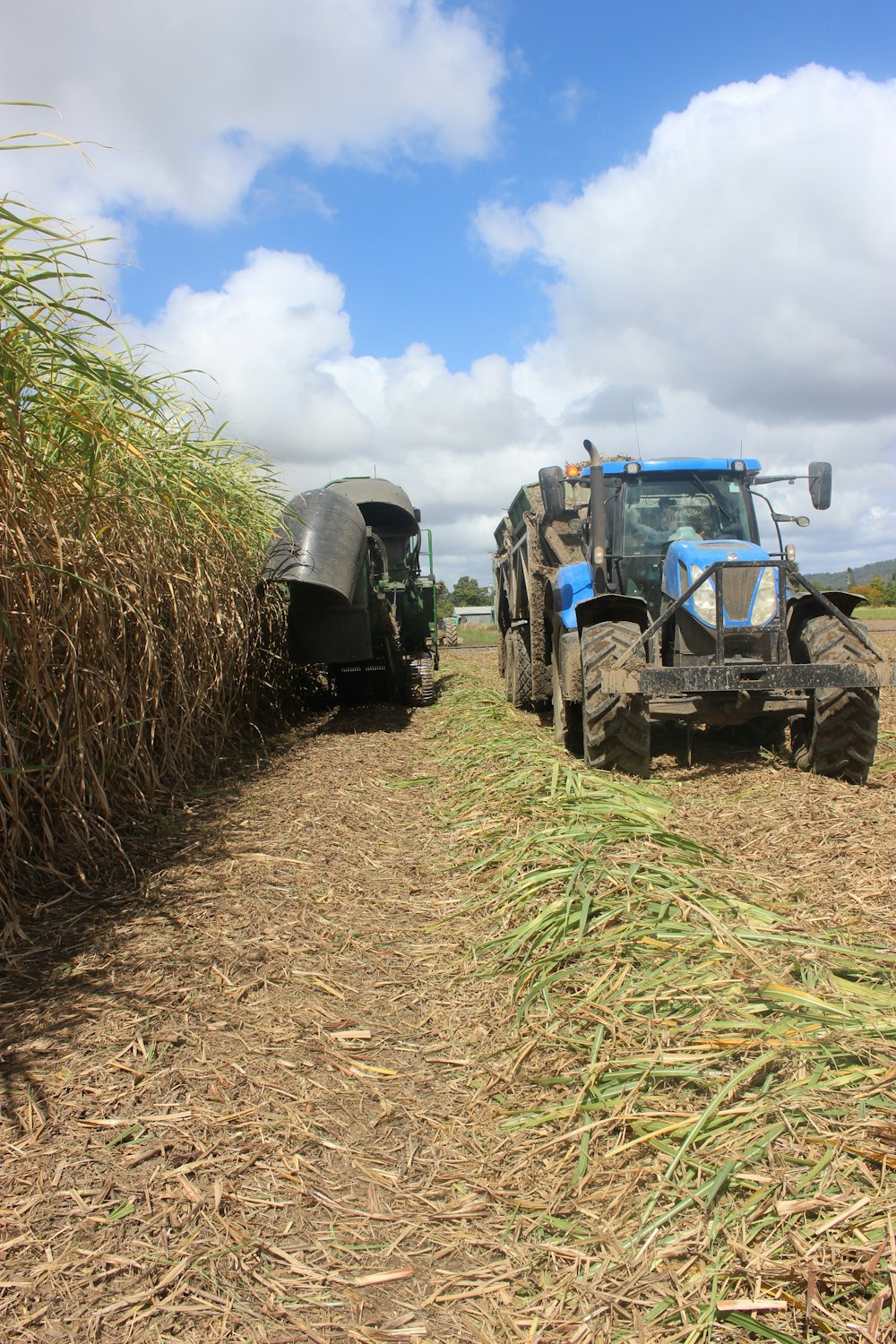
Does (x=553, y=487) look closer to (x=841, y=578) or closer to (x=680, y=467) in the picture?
(x=680, y=467)

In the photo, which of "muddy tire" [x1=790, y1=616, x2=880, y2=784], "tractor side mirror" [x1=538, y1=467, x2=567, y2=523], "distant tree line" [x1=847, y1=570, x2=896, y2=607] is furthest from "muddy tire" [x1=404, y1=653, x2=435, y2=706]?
"distant tree line" [x1=847, y1=570, x2=896, y2=607]

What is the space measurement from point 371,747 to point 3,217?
5.14 m

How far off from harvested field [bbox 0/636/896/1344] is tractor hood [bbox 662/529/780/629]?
2.16 meters

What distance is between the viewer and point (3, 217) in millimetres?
2877

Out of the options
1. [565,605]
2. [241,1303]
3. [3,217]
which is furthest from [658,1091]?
[565,605]

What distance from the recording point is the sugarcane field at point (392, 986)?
179cm

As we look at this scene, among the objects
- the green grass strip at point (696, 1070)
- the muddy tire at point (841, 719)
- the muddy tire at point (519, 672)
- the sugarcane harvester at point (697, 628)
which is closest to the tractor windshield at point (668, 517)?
the sugarcane harvester at point (697, 628)

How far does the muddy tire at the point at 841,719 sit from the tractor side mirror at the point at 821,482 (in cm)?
100

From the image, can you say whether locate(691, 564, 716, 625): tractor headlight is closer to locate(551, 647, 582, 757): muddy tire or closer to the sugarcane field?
the sugarcane field

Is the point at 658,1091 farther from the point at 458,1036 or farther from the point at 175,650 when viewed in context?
the point at 175,650

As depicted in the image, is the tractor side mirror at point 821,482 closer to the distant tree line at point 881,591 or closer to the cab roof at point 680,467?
the cab roof at point 680,467

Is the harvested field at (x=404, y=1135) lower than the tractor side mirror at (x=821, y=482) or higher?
lower

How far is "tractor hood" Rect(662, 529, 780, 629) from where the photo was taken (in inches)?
227

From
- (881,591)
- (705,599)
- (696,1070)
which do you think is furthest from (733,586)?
(881,591)
